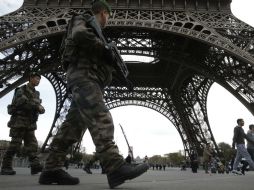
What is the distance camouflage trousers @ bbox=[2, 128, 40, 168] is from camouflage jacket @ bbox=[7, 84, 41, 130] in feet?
0.45

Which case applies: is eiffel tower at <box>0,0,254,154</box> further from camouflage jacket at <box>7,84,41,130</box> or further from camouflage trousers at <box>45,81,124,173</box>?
camouflage trousers at <box>45,81,124,173</box>

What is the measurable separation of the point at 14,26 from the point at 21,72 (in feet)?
9.09

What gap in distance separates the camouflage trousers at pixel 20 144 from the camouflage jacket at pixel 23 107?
14cm

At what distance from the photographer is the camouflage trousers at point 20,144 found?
653cm

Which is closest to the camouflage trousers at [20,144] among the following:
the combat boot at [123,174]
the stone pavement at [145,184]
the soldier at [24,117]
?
the soldier at [24,117]

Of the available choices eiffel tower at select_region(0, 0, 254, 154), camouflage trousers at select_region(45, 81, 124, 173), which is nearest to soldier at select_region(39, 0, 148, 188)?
camouflage trousers at select_region(45, 81, 124, 173)

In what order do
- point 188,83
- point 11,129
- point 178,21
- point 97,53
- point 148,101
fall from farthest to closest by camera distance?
point 148,101
point 188,83
point 178,21
point 11,129
point 97,53

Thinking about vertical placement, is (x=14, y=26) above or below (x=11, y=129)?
above

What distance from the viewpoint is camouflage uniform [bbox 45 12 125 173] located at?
3.10 m

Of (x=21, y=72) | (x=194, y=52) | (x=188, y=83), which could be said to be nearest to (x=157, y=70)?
(x=188, y=83)

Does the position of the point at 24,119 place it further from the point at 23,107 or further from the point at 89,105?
the point at 89,105

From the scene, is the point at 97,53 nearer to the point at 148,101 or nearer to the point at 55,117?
the point at 55,117

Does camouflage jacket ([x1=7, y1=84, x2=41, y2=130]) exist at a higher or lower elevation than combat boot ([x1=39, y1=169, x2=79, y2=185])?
higher

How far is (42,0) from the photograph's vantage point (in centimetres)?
2050
